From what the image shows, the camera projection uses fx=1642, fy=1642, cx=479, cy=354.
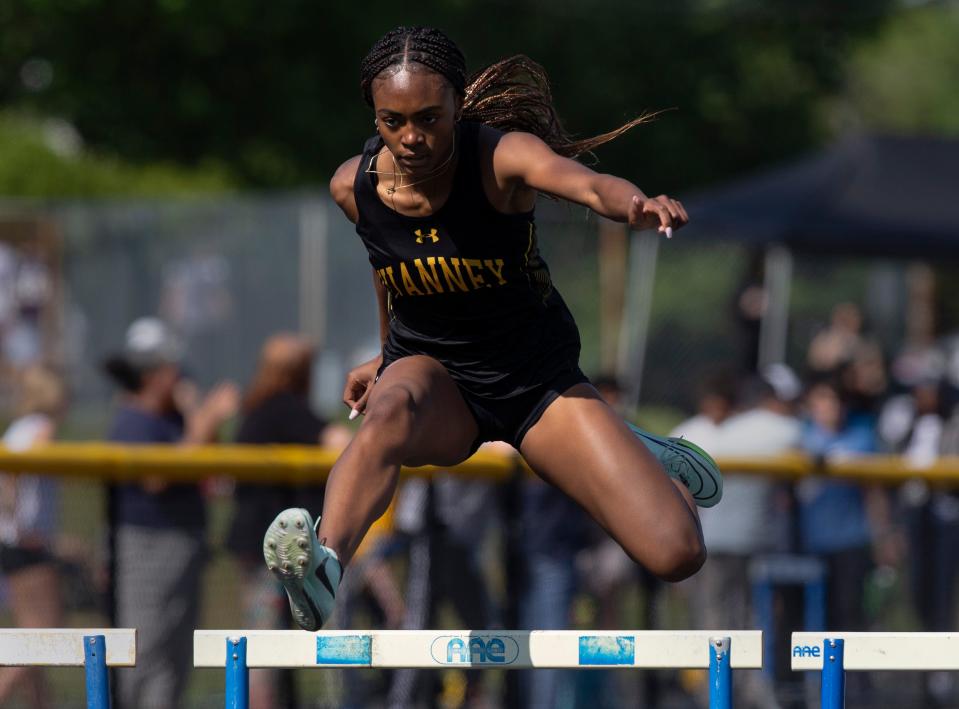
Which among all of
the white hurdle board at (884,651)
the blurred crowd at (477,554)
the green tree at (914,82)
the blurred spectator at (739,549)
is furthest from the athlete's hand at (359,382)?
the green tree at (914,82)

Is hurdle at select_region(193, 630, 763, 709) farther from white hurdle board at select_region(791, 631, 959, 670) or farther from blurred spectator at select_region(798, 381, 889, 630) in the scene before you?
blurred spectator at select_region(798, 381, 889, 630)

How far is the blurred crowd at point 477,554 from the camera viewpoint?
25.2 feet

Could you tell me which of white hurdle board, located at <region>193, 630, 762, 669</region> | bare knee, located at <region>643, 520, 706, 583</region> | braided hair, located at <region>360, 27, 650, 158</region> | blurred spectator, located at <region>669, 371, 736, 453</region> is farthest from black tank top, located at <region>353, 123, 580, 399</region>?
blurred spectator, located at <region>669, 371, 736, 453</region>

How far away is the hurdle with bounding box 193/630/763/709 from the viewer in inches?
184

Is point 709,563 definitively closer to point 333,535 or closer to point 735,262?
point 333,535

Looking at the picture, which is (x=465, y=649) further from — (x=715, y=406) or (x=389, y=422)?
(x=715, y=406)

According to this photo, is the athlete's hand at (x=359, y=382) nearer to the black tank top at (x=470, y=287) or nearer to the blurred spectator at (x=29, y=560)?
the black tank top at (x=470, y=287)

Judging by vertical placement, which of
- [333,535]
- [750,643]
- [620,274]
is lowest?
[750,643]

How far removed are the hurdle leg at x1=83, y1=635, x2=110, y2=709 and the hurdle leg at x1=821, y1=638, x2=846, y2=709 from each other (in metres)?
2.04

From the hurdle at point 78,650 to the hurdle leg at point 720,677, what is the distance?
1.66 metres

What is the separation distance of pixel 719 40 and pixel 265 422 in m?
19.6

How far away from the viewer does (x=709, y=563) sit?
8.75 meters

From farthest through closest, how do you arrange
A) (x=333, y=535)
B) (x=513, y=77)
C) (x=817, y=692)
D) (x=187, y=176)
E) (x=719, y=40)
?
(x=719, y=40) < (x=187, y=176) < (x=817, y=692) < (x=513, y=77) < (x=333, y=535)

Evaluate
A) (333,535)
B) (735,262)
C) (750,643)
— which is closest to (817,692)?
(750,643)
